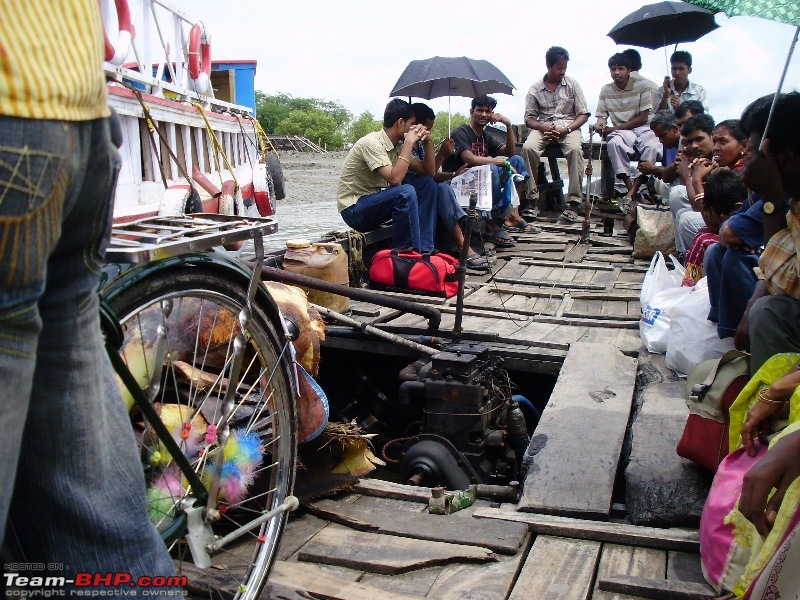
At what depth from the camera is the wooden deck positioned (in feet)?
7.28

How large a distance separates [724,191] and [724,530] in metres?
2.53

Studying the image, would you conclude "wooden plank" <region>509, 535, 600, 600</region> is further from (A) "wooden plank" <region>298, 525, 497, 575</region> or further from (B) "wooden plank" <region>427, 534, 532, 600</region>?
(A) "wooden plank" <region>298, 525, 497, 575</region>

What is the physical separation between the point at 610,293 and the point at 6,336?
5.30 m

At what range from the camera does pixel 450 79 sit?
9.30 m

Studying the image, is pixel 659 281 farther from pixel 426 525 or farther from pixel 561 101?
pixel 561 101

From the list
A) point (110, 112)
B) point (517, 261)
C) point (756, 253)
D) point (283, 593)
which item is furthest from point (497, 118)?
point (110, 112)

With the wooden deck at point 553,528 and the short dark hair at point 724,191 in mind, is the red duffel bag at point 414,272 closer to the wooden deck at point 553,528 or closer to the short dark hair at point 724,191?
the wooden deck at point 553,528

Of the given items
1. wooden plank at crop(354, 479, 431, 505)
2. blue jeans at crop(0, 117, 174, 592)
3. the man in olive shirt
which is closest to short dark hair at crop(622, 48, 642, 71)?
the man in olive shirt

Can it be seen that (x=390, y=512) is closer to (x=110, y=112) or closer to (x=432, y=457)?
(x=432, y=457)

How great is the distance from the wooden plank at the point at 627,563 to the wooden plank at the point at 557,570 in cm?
3

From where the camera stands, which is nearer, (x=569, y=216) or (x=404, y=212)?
(x=404, y=212)

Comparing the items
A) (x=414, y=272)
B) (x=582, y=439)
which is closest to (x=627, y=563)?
(x=582, y=439)

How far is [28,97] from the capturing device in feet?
2.99

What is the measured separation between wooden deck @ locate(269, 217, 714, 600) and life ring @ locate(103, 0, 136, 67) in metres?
3.84
